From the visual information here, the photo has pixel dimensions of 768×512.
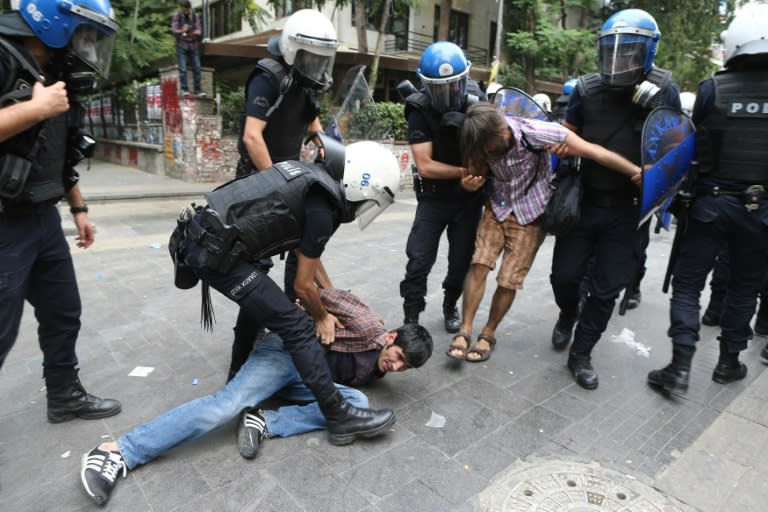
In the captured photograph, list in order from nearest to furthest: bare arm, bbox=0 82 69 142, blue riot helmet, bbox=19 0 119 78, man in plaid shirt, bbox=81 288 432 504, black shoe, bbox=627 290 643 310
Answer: bare arm, bbox=0 82 69 142 → blue riot helmet, bbox=19 0 119 78 → man in plaid shirt, bbox=81 288 432 504 → black shoe, bbox=627 290 643 310

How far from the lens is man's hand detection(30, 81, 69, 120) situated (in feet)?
6.18

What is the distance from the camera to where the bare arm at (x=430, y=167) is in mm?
3265

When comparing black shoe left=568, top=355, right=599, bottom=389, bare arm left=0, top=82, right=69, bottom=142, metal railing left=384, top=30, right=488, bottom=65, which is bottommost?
black shoe left=568, top=355, right=599, bottom=389

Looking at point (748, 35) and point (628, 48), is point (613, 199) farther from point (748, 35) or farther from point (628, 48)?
point (748, 35)

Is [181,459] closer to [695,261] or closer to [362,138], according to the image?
[362,138]

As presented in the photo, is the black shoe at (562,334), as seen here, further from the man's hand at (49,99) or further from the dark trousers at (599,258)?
the man's hand at (49,99)

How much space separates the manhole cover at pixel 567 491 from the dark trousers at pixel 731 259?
1.13m

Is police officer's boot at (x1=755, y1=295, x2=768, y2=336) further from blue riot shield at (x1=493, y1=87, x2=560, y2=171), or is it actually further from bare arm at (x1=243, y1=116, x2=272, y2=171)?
bare arm at (x1=243, y1=116, x2=272, y2=171)

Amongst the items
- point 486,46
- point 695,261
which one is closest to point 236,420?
point 695,261

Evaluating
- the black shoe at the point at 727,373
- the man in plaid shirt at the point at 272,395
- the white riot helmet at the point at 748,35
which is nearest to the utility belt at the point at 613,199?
the white riot helmet at the point at 748,35

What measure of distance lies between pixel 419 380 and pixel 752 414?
1.87 meters

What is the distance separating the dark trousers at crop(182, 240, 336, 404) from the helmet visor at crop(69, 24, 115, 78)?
86 centimetres

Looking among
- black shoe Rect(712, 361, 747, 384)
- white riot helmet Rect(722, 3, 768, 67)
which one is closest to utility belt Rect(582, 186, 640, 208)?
white riot helmet Rect(722, 3, 768, 67)

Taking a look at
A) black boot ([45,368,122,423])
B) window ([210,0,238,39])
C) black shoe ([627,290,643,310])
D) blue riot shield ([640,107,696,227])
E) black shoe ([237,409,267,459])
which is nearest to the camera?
black shoe ([237,409,267,459])
